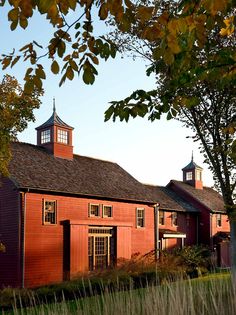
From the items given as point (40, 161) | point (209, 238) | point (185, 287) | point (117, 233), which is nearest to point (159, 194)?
point (209, 238)

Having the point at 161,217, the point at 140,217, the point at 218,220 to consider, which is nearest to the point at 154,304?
the point at 140,217

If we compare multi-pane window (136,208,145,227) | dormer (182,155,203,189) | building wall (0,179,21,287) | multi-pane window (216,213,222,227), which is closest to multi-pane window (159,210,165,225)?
multi-pane window (136,208,145,227)

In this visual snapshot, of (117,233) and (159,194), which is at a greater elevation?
(159,194)

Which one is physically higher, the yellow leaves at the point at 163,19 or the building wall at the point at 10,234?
the yellow leaves at the point at 163,19

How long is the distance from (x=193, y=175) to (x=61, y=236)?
27135 mm

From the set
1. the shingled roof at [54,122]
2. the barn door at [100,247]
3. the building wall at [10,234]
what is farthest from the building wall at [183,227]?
the building wall at [10,234]

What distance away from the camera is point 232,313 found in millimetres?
5309

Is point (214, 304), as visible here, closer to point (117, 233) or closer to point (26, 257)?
point (26, 257)

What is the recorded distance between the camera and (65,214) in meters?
29.1

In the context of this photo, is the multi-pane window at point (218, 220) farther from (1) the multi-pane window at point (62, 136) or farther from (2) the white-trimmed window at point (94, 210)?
(1) the multi-pane window at point (62, 136)

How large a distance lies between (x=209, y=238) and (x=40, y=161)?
823 inches

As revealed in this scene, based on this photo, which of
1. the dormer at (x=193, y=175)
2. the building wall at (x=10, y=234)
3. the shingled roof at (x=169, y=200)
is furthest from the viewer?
the dormer at (x=193, y=175)

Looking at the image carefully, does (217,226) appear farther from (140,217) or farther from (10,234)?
(10,234)

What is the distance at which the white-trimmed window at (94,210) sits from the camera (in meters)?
30.9
